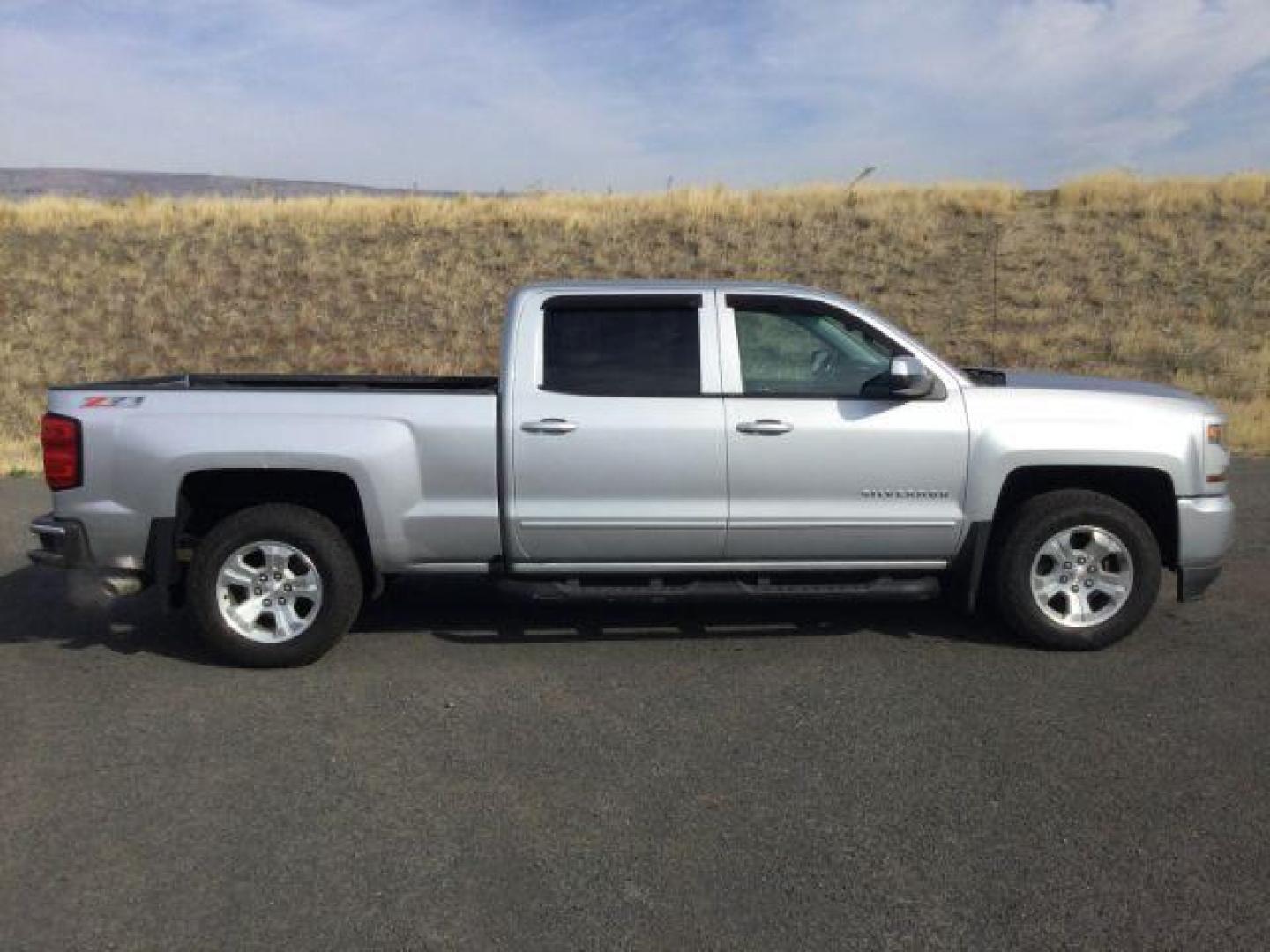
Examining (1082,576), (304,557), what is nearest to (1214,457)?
(1082,576)

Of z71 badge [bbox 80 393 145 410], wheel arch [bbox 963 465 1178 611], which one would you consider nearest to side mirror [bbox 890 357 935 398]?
wheel arch [bbox 963 465 1178 611]

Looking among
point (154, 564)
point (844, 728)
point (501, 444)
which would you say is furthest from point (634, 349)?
point (154, 564)

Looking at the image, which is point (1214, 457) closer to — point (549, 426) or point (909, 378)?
point (909, 378)

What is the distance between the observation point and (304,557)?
5.65 m

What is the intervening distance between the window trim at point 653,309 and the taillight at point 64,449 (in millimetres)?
2214

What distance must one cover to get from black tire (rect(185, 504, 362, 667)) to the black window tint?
1.36 metres

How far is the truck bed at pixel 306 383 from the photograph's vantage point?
18.8 feet

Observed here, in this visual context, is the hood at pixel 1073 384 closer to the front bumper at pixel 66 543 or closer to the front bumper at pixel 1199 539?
the front bumper at pixel 1199 539

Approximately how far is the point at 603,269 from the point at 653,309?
17.9m

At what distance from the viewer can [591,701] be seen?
512 cm

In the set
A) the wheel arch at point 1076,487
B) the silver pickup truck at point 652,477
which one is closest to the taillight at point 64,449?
the silver pickup truck at point 652,477

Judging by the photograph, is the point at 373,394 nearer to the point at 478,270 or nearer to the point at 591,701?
the point at 591,701

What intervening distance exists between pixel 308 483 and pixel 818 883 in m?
3.41

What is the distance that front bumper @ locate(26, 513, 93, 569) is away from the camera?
18.1 feet
